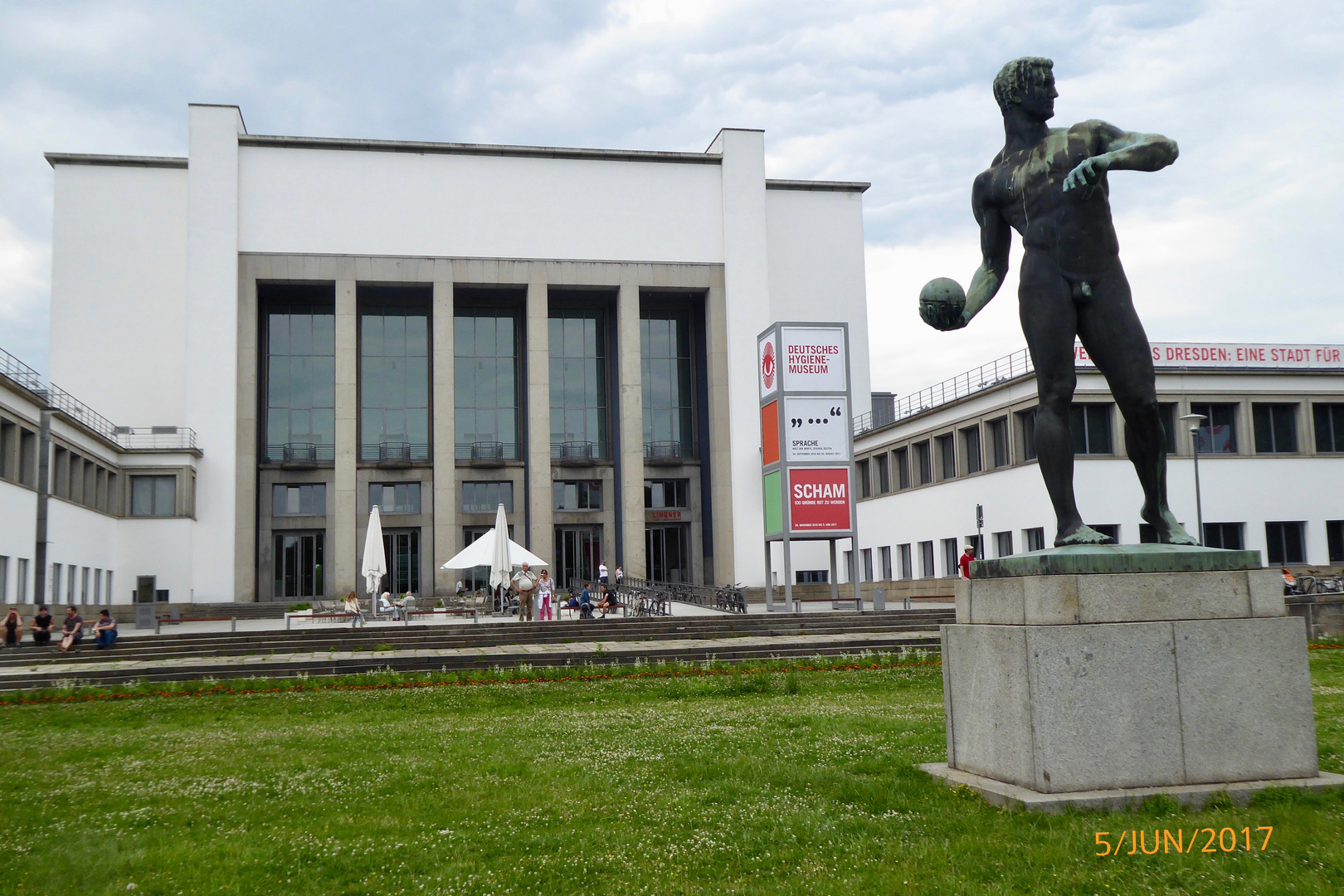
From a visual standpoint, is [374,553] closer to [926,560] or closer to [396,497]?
[396,497]

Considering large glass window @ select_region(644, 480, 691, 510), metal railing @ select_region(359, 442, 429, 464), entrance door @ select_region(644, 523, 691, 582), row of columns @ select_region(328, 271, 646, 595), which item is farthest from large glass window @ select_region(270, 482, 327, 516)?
entrance door @ select_region(644, 523, 691, 582)

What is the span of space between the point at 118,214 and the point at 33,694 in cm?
4287

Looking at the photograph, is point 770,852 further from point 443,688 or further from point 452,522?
point 452,522

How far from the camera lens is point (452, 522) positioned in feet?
176

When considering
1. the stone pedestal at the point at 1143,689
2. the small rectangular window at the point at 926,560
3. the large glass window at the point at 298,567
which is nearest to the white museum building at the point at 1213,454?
the small rectangular window at the point at 926,560

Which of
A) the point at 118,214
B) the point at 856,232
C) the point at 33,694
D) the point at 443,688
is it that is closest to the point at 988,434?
the point at 856,232

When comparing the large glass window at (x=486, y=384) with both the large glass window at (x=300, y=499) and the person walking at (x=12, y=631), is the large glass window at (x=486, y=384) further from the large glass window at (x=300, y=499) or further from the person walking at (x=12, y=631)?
the person walking at (x=12, y=631)

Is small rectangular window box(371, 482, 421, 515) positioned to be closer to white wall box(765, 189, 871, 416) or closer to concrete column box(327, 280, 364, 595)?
concrete column box(327, 280, 364, 595)

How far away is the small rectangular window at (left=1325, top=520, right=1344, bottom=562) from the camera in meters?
42.3

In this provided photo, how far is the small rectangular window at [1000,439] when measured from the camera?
43.2 meters

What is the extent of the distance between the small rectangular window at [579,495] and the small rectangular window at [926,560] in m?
14.7

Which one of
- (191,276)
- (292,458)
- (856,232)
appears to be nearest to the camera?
(191,276)

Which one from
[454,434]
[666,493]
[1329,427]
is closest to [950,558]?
[1329,427]

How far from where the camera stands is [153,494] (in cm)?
4941
